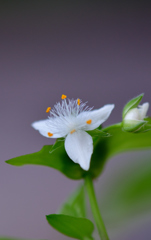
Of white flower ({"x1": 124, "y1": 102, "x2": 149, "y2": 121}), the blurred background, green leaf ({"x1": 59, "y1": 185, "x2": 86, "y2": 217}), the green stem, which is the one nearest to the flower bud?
white flower ({"x1": 124, "y1": 102, "x2": 149, "y2": 121})

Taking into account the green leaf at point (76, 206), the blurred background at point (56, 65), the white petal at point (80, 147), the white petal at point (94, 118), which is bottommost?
the green leaf at point (76, 206)

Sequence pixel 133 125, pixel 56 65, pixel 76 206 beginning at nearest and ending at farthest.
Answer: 1. pixel 133 125
2. pixel 76 206
3. pixel 56 65

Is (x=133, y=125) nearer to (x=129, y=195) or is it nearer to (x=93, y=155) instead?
(x=93, y=155)

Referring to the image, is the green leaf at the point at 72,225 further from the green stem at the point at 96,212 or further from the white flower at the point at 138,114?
the white flower at the point at 138,114

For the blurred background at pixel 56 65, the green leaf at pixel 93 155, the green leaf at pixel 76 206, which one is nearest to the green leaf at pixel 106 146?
the green leaf at pixel 93 155

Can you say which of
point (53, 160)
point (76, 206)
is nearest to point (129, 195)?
point (76, 206)

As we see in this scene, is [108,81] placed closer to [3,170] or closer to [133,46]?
[133,46]
